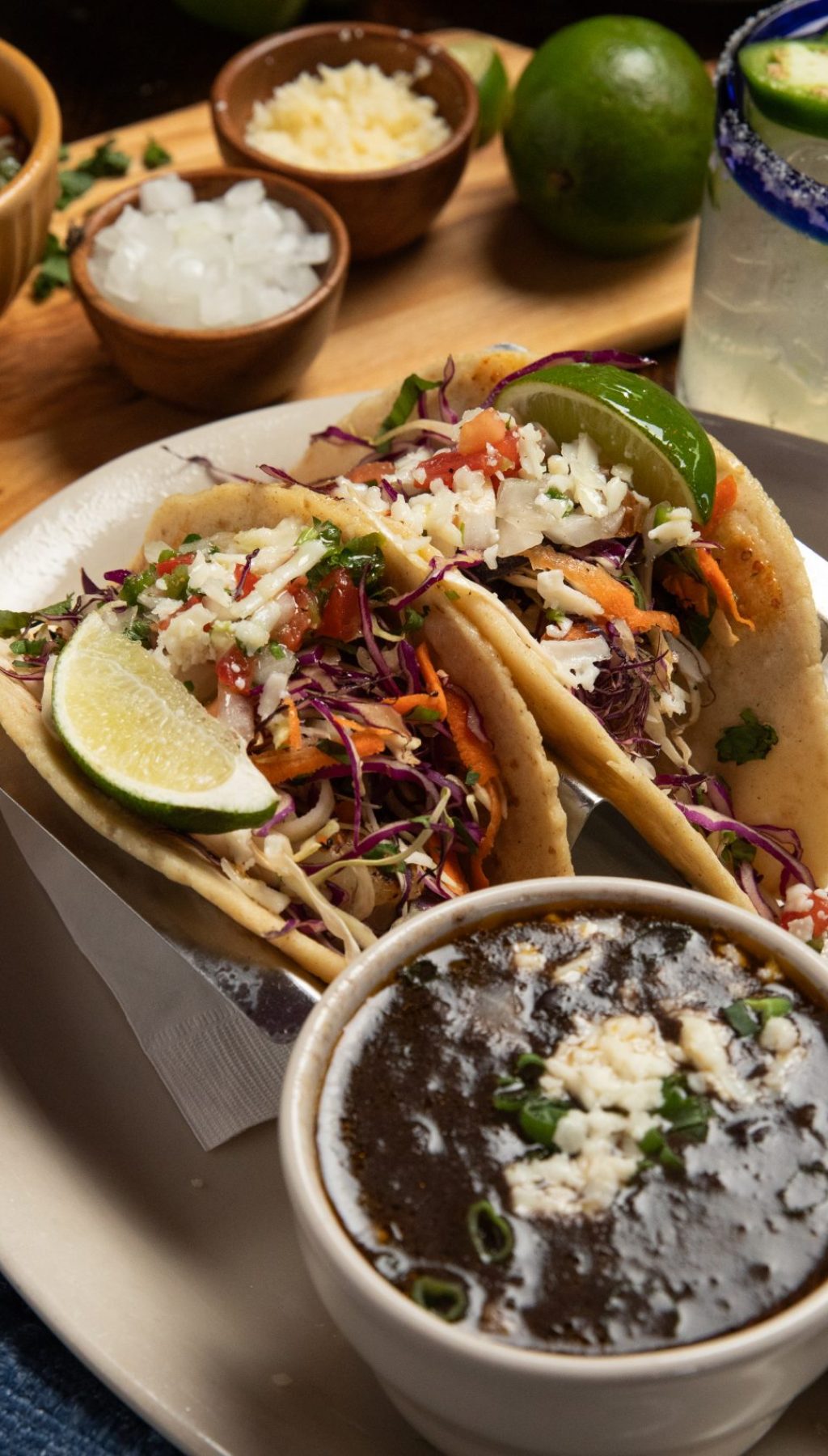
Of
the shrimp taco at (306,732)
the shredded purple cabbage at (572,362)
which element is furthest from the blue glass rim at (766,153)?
the shrimp taco at (306,732)

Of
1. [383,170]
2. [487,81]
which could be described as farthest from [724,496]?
[487,81]

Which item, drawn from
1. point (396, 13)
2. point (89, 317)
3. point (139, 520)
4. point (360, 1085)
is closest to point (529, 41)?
point (396, 13)

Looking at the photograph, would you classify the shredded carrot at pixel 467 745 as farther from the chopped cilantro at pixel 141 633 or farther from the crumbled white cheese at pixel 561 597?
the chopped cilantro at pixel 141 633

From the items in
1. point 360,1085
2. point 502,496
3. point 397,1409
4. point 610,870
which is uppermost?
point 502,496

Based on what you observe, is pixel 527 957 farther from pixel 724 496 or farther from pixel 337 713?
pixel 724 496

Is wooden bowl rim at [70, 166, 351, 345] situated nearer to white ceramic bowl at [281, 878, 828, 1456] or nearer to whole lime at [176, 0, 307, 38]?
whole lime at [176, 0, 307, 38]

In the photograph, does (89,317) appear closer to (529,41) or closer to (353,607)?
(353,607)
